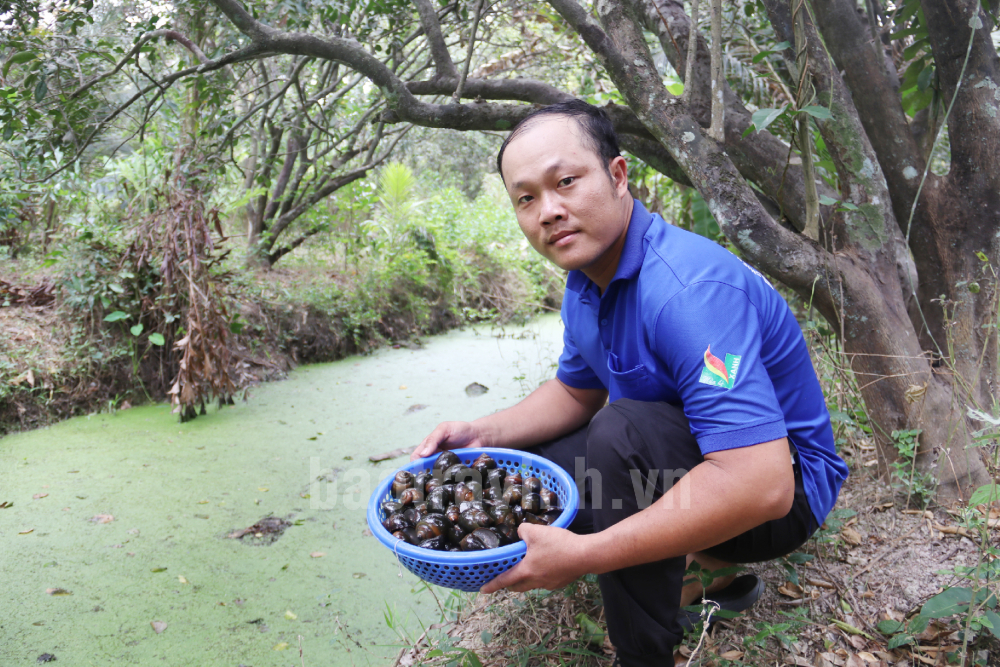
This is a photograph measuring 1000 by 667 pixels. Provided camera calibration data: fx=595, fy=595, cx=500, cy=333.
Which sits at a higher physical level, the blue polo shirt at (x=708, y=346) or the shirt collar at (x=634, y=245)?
the shirt collar at (x=634, y=245)

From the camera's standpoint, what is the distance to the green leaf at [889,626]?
4.48 feet

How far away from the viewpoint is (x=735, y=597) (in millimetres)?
1442

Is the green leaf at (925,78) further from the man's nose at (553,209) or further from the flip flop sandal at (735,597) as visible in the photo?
the flip flop sandal at (735,597)

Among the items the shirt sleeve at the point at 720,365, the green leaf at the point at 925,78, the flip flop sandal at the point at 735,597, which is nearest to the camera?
the shirt sleeve at the point at 720,365

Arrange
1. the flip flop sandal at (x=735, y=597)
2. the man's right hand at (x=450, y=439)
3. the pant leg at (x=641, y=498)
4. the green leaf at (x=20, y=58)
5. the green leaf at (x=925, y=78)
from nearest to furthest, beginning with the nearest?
the pant leg at (x=641, y=498), the flip flop sandal at (x=735, y=597), the man's right hand at (x=450, y=439), the green leaf at (x=925, y=78), the green leaf at (x=20, y=58)

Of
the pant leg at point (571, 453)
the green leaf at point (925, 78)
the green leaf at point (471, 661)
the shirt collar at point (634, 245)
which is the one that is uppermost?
the green leaf at point (925, 78)

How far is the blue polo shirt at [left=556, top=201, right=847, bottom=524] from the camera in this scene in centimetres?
109

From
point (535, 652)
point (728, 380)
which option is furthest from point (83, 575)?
point (728, 380)

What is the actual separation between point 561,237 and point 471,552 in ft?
2.26

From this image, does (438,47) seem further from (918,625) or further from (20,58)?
(918,625)

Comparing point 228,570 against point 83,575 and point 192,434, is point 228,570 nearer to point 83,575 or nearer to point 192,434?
Answer: point 83,575

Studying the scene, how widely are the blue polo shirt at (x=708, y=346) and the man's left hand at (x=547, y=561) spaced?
0.31 metres

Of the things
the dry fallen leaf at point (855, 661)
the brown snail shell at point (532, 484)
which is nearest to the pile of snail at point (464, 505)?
the brown snail shell at point (532, 484)

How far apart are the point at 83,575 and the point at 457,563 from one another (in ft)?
5.03
